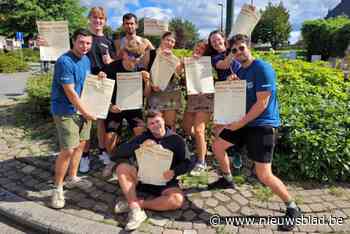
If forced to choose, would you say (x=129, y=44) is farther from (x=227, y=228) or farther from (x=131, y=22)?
(x=227, y=228)

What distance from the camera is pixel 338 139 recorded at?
4.32 meters

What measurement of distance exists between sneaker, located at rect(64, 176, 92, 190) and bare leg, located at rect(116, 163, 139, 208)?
721 millimetres

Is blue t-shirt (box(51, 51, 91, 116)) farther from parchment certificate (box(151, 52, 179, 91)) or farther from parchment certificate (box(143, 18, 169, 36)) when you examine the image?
parchment certificate (box(143, 18, 169, 36))

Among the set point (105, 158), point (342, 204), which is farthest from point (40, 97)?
point (342, 204)

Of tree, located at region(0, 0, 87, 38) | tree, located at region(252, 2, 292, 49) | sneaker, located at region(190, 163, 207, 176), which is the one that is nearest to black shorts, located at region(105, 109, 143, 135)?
sneaker, located at region(190, 163, 207, 176)

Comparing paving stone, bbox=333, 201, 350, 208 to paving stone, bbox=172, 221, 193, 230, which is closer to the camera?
paving stone, bbox=172, 221, 193, 230

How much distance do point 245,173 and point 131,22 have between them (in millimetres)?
2317

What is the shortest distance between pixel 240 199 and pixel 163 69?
167cm

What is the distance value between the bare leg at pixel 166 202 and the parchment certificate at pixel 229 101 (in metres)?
0.86

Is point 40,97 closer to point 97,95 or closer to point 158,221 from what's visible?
point 97,95

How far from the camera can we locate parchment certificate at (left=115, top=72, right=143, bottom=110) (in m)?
3.99

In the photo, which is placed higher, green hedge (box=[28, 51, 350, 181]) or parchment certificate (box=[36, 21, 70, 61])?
parchment certificate (box=[36, 21, 70, 61])

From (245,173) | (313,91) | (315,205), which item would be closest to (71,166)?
(245,173)

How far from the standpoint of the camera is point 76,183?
13.6ft
